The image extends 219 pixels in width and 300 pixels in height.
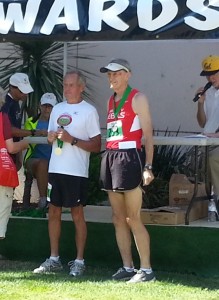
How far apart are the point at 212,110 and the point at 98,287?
2330 millimetres

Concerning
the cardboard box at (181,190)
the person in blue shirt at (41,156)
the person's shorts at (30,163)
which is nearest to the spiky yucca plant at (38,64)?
the person in blue shirt at (41,156)

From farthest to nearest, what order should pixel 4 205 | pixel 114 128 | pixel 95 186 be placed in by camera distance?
pixel 95 186 → pixel 4 205 → pixel 114 128

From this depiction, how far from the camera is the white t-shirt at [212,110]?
25.7ft

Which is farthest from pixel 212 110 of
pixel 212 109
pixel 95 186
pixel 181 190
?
pixel 95 186

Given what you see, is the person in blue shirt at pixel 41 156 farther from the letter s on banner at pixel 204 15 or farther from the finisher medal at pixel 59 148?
the letter s on banner at pixel 204 15

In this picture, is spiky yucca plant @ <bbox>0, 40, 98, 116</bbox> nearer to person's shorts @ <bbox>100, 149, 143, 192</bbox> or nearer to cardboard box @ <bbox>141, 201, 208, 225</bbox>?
cardboard box @ <bbox>141, 201, 208, 225</bbox>

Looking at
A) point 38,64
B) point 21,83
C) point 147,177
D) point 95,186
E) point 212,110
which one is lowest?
point 95,186

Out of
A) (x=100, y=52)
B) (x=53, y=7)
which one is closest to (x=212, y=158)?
(x=53, y=7)

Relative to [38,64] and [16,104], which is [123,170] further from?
[38,64]

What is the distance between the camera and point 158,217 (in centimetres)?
726

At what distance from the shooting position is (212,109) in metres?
7.92

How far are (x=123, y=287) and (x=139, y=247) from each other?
368 mm

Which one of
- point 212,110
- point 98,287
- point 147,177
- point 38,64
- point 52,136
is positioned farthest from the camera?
point 38,64

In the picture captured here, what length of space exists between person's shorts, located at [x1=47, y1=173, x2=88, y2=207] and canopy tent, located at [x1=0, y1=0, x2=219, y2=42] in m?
1.25
